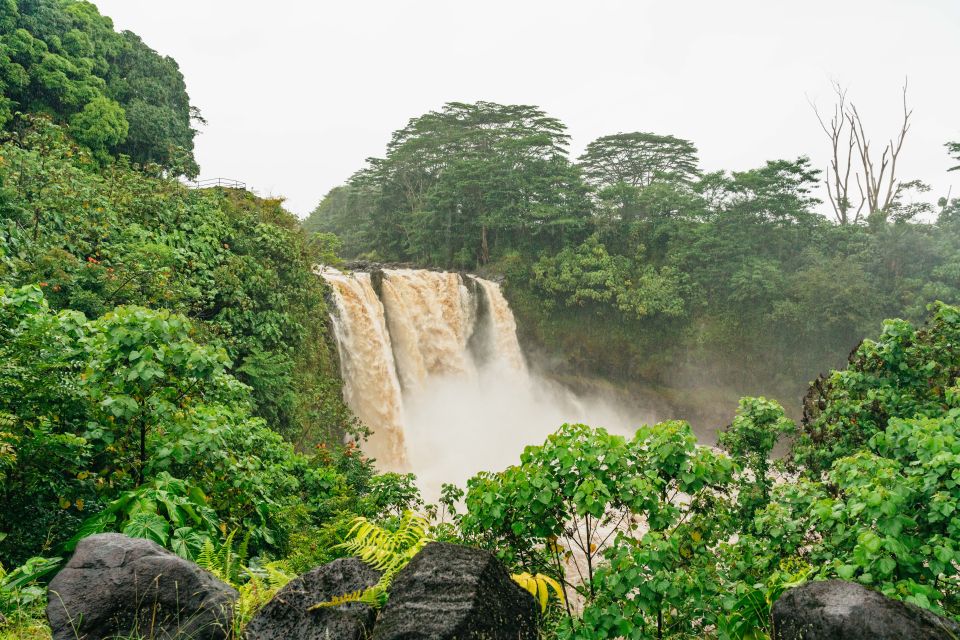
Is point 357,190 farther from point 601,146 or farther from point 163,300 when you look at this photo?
point 163,300

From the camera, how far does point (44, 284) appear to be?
5.62 m

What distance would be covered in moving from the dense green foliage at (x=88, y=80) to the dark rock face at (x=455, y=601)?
10881 mm

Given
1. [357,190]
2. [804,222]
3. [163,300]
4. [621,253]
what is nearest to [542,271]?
[621,253]

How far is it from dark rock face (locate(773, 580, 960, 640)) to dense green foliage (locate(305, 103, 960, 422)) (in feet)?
64.7

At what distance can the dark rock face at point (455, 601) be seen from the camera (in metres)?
2.16

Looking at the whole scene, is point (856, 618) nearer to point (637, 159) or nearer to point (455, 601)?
point (455, 601)

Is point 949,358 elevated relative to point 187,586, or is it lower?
elevated

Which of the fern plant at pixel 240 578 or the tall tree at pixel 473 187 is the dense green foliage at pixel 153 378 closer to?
the fern plant at pixel 240 578

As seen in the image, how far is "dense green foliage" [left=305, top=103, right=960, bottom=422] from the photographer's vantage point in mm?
20594

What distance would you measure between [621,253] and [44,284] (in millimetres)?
21521

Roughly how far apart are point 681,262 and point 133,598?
22840 millimetres

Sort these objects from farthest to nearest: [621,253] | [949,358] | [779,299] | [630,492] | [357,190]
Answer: [357,190], [621,253], [779,299], [949,358], [630,492]

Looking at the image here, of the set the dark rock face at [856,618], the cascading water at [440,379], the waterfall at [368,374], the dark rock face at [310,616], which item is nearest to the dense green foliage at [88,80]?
the waterfall at [368,374]

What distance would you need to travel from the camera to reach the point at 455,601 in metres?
2.24
